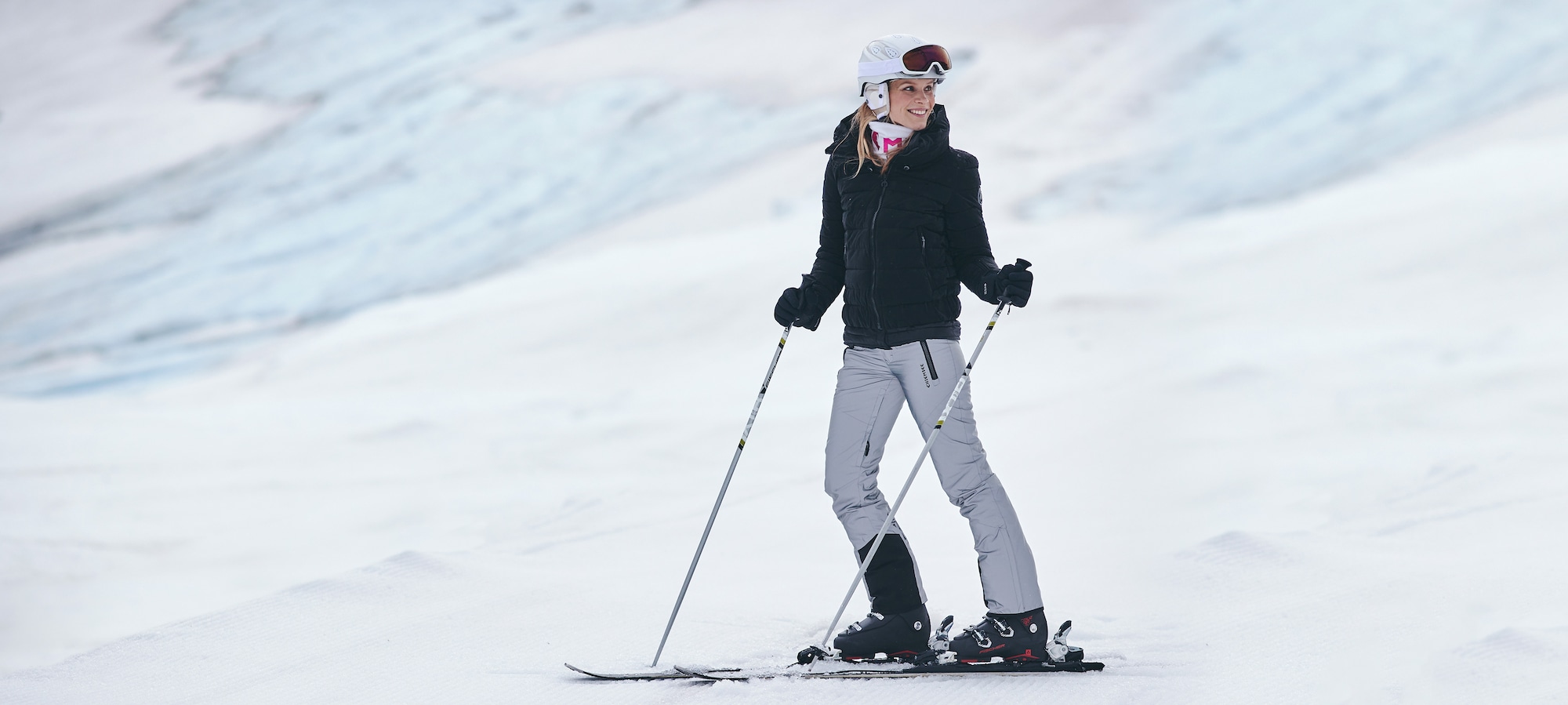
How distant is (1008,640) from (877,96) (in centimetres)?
163

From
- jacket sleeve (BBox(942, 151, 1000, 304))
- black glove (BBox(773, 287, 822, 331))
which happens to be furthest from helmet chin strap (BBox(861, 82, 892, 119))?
black glove (BBox(773, 287, 822, 331))

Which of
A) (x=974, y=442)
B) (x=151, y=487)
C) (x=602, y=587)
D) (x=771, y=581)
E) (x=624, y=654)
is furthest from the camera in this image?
(x=151, y=487)

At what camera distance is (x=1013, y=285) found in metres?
3.48

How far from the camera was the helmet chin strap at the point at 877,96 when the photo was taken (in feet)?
12.0

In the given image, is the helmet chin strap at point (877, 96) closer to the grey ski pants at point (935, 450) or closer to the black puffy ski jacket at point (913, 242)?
the black puffy ski jacket at point (913, 242)

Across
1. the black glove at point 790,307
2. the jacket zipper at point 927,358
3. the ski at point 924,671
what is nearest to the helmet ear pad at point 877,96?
→ the black glove at point 790,307

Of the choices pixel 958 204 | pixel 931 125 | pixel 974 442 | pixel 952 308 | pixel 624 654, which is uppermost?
pixel 931 125

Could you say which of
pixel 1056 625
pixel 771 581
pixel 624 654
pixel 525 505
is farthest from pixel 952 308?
pixel 525 505

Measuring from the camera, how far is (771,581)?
5.24 m

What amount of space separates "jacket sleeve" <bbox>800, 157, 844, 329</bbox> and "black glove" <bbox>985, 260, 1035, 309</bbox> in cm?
53

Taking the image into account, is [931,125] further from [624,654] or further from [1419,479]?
[1419,479]

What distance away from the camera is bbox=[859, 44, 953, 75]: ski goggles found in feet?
11.7

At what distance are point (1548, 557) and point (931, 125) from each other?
3.26m

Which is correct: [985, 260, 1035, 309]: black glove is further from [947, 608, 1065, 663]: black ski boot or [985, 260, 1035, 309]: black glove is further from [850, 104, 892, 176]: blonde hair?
[947, 608, 1065, 663]: black ski boot
